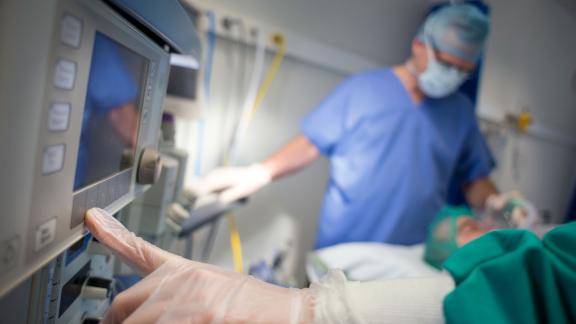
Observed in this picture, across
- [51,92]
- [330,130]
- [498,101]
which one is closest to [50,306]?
[51,92]

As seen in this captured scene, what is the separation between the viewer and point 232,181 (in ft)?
3.86

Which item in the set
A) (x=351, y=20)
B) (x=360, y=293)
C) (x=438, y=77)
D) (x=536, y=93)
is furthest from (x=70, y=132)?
(x=536, y=93)

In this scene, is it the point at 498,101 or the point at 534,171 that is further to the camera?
the point at 534,171

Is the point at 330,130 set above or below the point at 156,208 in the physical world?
above

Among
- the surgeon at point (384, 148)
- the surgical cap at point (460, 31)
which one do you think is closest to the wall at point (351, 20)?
the surgeon at point (384, 148)

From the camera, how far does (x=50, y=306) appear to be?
0.38m

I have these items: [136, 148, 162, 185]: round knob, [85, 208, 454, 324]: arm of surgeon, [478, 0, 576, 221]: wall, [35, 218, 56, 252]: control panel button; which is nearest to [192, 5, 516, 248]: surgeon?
[478, 0, 576, 221]: wall

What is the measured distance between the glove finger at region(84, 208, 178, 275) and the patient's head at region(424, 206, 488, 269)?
3.17 feet

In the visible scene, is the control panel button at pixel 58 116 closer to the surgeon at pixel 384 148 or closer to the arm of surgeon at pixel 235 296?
the arm of surgeon at pixel 235 296

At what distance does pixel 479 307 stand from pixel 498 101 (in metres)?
2.26

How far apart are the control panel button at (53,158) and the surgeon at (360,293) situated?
11 cm

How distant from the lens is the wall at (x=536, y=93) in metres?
1.52

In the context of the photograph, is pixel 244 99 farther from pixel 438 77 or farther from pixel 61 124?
pixel 61 124

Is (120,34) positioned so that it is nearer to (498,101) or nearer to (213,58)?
(213,58)
